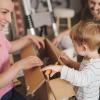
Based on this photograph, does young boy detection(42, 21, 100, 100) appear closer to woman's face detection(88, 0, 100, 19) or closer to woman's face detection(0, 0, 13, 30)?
woman's face detection(0, 0, 13, 30)

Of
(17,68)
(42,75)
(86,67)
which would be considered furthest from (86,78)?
(17,68)

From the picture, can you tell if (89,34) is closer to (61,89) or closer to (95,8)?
(61,89)

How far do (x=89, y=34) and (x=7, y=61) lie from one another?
1.45 ft

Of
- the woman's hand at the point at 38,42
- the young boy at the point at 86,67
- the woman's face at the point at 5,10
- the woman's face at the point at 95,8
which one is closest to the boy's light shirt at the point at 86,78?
the young boy at the point at 86,67

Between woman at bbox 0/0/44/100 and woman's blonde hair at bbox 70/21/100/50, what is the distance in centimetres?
22

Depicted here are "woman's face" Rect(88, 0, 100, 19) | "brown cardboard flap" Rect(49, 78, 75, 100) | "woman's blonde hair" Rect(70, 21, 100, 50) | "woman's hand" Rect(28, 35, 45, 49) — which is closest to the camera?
"brown cardboard flap" Rect(49, 78, 75, 100)

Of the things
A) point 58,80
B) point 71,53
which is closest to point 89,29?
point 58,80

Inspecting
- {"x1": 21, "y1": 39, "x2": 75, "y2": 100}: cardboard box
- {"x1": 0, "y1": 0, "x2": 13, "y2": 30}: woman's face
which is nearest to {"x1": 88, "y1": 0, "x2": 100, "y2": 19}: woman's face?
{"x1": 21, "y1": 39, "x2": 75, "y2": 100}: cardboard box

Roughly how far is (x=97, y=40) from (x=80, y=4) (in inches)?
109

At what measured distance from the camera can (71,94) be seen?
3.72 feet

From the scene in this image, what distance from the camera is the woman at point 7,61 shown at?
1.15m

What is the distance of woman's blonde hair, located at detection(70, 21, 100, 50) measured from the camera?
1.22 m

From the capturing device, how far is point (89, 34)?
1.21 meters

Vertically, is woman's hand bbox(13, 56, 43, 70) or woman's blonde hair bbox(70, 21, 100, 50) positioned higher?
woman's blonde hair bbox(70, 21, 100, 50)
